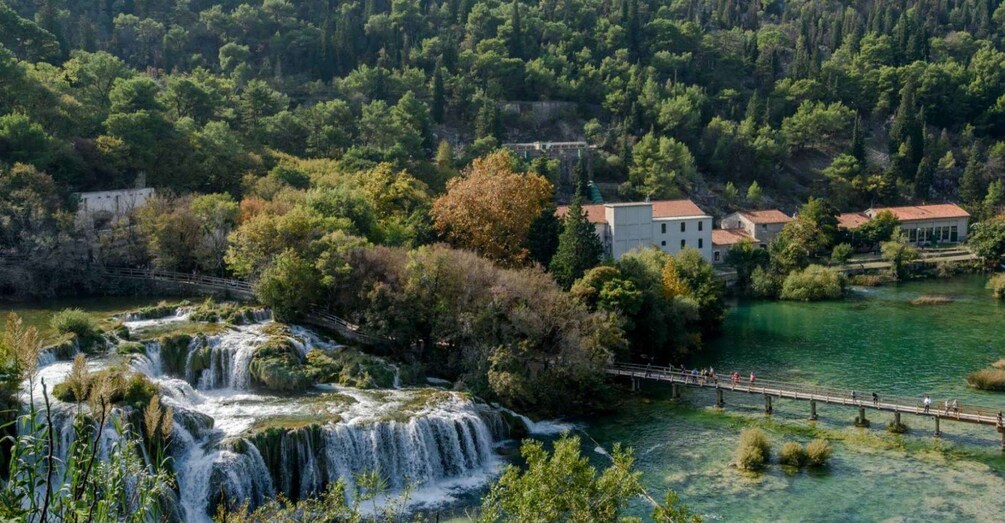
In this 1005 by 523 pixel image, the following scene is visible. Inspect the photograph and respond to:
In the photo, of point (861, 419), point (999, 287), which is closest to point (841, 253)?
point (999, 287)

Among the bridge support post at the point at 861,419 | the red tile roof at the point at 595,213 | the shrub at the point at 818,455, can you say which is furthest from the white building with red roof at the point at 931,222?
the shrub at the point at 818,455

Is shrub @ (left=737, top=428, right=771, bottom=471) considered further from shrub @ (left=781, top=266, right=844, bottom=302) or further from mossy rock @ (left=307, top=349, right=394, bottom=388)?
shrub @ (left=781, top=266, right=844, bottom=302)

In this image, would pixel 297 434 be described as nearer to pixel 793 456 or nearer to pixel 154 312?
pixel 154 312

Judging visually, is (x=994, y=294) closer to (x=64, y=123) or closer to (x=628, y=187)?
(x=628, y=187)

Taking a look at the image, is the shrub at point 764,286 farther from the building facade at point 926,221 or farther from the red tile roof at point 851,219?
the building facade at point 926,221

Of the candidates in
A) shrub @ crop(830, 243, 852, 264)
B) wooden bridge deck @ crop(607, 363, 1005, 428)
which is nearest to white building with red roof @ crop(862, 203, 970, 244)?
shrub @ crop(830, 243, 852, 264)

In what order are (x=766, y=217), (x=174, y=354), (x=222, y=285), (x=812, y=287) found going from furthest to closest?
1. (x=766, y=217)
2. (x=812, y=287)
3. (x=222, y=285)
4. (x=174, y=354)
